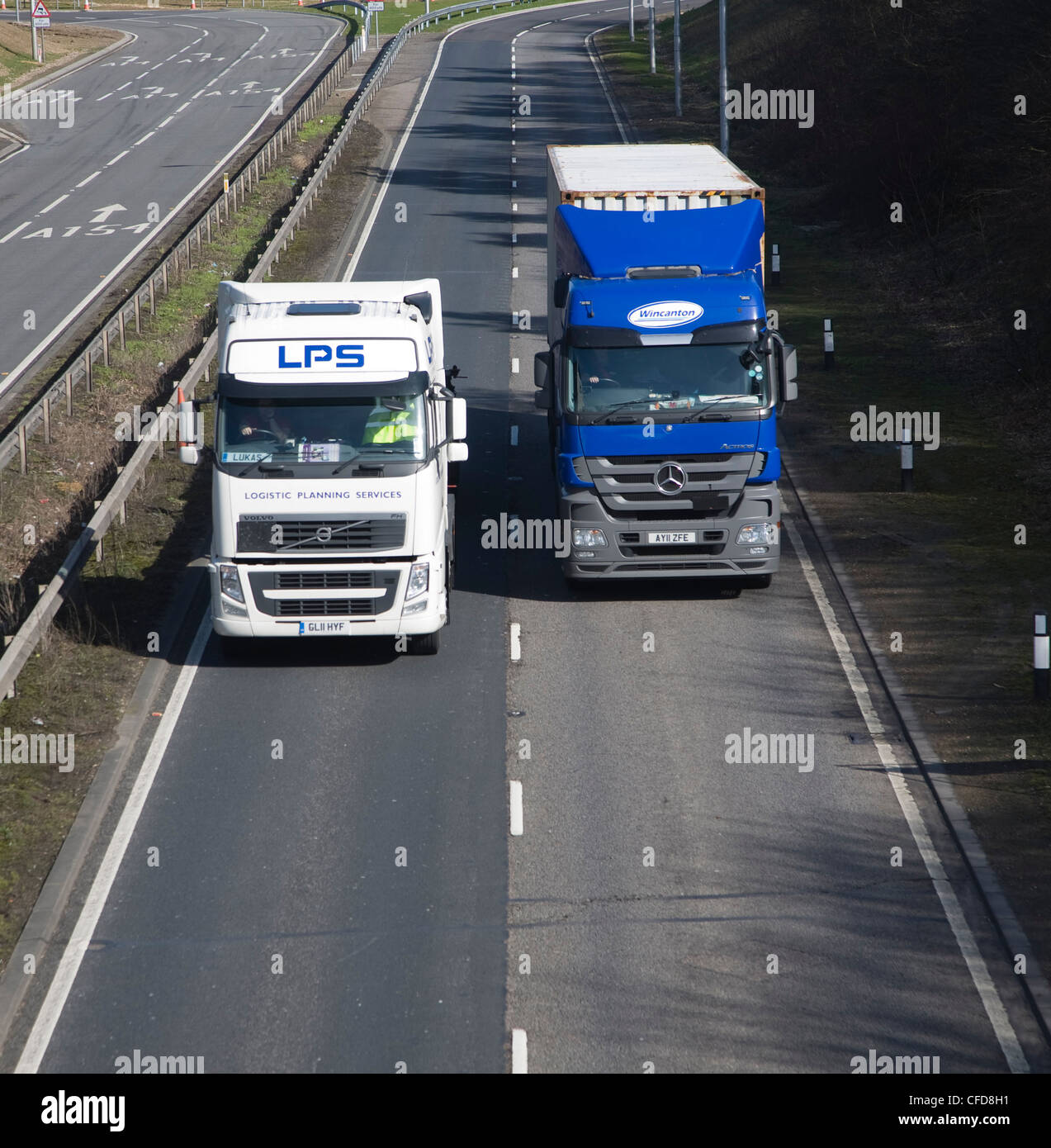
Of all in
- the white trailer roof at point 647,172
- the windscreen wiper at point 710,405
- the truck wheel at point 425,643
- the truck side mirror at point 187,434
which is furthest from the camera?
the white trailer roof at point 647,172

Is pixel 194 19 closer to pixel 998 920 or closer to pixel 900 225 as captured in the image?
pixel 900 225

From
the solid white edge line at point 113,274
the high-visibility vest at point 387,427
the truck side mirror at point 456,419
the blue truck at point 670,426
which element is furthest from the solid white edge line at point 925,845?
the solid white edge line at point 113,274

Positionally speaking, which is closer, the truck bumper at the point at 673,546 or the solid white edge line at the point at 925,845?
the solid white edge line at the point at 925,845

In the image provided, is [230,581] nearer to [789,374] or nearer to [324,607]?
[324,607]

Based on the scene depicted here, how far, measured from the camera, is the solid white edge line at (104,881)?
944 centimetres

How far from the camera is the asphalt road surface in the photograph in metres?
9.35

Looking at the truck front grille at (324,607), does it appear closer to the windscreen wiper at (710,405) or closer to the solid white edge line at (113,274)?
the windscreen wiper at (710,405)

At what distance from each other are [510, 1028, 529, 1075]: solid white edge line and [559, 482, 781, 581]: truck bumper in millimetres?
7808

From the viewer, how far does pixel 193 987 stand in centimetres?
987

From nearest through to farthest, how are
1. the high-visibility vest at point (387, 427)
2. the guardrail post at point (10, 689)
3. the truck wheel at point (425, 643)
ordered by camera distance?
the guardrail post at point (10, 689) → the high-visibility vest at point (387, 427) → the truck wheel at point (425, 643)

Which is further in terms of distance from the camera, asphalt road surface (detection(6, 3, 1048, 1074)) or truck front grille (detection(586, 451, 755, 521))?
truck front grille (detection(586, 451, 755, 521))

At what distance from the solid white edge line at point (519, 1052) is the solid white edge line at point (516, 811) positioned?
277 centimetres

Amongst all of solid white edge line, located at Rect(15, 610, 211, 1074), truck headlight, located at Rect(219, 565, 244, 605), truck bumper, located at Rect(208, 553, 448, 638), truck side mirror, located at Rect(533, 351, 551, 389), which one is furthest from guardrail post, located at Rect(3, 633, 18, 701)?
truck side mirror, located at Rect(533, 351, 551, 389)

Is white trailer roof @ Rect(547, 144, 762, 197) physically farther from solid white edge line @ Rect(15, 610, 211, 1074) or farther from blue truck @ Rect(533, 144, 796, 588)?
solid white edge line @ Rect(15, 610, 211, 1074)
